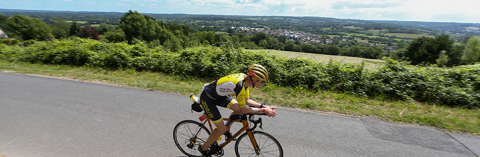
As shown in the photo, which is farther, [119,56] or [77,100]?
[119,56]

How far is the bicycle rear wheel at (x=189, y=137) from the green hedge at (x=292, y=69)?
4.92m

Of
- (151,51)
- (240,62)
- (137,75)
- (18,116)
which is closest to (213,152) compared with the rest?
(18,116)

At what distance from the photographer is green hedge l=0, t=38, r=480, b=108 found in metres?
6.48

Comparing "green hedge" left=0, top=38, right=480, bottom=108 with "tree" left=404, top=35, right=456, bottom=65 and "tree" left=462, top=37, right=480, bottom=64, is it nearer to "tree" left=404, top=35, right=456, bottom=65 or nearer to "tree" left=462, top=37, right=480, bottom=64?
"tree" left=462, top=37, right=480, bottom=64

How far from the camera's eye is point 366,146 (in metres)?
3.94

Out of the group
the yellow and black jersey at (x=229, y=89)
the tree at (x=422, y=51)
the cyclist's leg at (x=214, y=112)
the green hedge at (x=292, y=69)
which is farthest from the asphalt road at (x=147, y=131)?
the tree at (x=422, y=51)

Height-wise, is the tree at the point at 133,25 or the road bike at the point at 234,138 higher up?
the tree at the point at 133,25

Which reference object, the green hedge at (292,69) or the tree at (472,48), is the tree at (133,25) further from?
the tree at (472,48)

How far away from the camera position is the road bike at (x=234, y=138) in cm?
297

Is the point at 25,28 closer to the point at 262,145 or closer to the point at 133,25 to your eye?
the point at 133,25

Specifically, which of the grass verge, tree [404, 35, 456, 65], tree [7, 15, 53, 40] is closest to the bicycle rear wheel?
the grass verge

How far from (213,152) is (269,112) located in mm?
1216

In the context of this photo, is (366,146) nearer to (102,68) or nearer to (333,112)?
(333,112)

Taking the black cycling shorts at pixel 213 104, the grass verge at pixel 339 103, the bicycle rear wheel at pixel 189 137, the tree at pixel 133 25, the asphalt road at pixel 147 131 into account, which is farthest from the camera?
the tree at pixel 133 25
